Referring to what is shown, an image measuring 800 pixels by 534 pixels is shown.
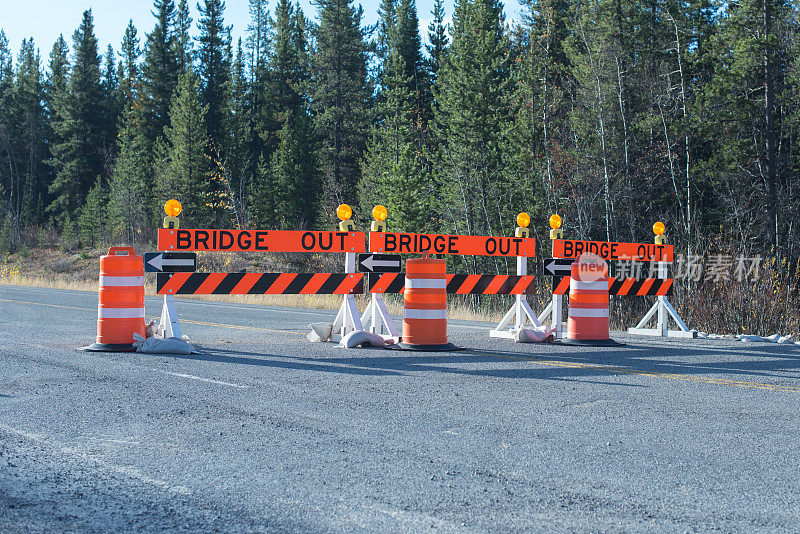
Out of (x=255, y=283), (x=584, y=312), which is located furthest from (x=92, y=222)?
(x=584, y=312)

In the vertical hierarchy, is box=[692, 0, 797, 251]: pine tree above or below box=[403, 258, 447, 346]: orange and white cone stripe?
above

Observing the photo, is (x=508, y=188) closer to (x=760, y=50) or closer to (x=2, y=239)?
(x=760, y=50)

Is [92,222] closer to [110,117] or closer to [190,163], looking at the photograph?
[190,163]

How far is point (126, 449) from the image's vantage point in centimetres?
470

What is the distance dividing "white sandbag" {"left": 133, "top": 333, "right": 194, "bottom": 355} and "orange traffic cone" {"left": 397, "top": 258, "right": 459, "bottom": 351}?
3.00m

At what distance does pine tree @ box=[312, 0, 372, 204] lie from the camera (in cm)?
5625

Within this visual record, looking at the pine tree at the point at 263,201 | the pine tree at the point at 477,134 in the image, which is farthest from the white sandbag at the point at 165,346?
the pine tree at the point at 263,201

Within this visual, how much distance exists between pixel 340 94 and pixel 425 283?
48402 millimetres

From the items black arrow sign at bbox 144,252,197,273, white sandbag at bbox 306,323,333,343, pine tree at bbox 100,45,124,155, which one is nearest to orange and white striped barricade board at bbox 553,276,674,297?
white sandbag at bbox 306,323,333,343

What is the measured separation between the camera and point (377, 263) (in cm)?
1113

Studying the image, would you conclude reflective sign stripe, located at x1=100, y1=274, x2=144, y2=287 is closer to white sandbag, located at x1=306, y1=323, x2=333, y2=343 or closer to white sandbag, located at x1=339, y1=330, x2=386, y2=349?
white sandbag, located at x1=306, y1=323, x2=333, y2=343

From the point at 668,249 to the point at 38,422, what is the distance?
1171 cm

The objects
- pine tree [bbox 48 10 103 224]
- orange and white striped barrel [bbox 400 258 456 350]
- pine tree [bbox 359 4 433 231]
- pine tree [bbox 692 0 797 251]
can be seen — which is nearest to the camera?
orange and white striped barrel [bbox 400 258 456 350]

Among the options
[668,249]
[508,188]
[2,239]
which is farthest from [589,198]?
[2,239]
